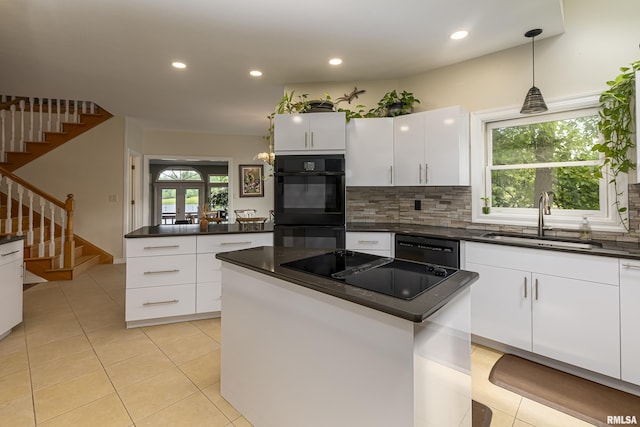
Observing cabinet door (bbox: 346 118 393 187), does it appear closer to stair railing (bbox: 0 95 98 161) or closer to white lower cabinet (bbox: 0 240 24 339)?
white lower cabinet (bbox: 0 240 24 339)

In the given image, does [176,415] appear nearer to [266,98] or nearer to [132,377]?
[132,377]

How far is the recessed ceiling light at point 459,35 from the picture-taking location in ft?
8.56

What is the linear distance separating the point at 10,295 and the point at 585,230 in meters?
4.71

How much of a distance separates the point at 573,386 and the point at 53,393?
10.8 feet

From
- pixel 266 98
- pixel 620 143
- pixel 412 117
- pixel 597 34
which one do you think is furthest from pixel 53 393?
pixel 597 34

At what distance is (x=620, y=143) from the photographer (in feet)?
7.49

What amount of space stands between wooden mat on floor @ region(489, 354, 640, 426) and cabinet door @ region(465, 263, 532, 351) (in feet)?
0.60

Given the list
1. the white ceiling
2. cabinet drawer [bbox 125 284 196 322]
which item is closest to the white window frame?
the white ceiling

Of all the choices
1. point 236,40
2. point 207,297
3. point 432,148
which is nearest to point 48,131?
point 236,40

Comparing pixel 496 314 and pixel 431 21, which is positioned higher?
pixel 431 21

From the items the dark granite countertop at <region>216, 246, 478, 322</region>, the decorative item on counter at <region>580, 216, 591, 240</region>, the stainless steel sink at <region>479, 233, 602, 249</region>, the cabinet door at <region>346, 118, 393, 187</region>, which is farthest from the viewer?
the cabinet door at <region>346, 118, 393, 187</region>

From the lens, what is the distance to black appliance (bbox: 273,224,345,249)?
3.19m

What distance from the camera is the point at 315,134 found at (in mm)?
3215

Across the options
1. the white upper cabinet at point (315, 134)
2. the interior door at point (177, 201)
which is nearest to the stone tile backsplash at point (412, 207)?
the white upper cabinet at point (315, 134)
